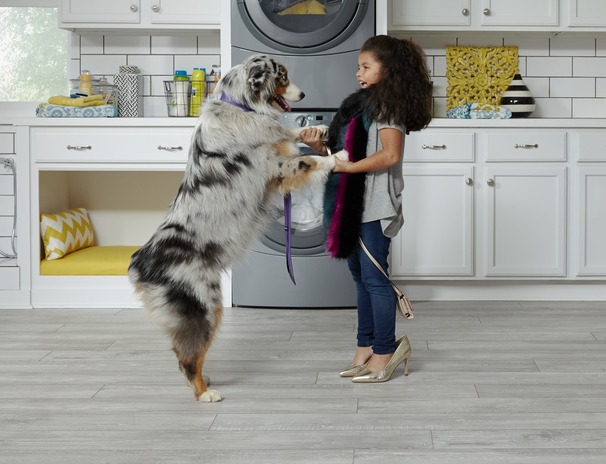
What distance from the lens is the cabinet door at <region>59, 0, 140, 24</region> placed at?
4.75m

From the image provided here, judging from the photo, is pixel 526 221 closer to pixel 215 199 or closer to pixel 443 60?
pixel 443 60

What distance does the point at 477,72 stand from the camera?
5176 mm

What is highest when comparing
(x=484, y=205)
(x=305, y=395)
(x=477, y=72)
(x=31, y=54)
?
(x=31, y=54)

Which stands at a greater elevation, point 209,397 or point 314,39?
point 314,39

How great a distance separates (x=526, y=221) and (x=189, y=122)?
1.80 metres

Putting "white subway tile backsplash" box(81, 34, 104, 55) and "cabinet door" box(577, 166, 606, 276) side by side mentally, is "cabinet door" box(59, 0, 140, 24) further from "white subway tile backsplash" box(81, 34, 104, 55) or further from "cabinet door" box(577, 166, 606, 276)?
"cabinet door" box(577, 166, 606, 276)

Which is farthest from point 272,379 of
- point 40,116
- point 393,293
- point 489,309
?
point 40,116

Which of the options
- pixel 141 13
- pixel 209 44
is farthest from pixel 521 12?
pixel 141 13

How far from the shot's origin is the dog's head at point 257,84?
9.34 ft

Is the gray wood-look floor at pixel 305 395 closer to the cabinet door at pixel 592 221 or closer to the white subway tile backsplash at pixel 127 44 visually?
the cabinet door at pixel 592 221

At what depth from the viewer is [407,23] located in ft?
15.8

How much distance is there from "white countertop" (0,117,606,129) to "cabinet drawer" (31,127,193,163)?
3 centimetres

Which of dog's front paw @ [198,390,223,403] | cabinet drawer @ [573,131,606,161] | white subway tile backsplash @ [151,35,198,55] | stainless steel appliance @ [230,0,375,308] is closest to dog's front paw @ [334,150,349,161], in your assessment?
dog's front paw @ [198,390,223,403]

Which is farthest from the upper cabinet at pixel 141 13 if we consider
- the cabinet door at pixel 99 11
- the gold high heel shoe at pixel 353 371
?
the gold high heel shoe at pixel 353 371
